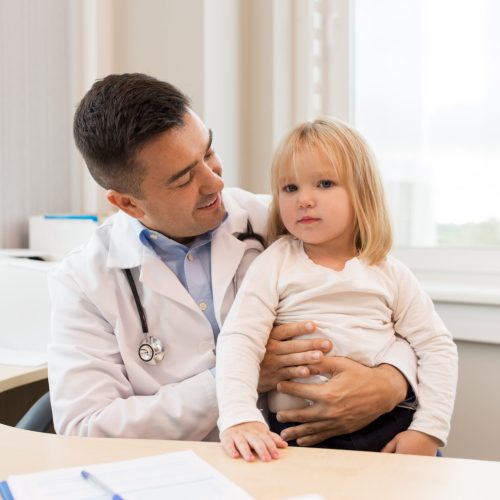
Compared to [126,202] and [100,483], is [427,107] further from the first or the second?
[100,483]

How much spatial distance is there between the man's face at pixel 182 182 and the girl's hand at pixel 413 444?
571 mm

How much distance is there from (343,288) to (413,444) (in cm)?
31

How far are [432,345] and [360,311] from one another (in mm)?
172

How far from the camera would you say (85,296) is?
1.40 meters

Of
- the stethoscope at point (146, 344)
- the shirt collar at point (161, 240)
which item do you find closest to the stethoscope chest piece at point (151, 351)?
the stethoscope at point (146, 344)

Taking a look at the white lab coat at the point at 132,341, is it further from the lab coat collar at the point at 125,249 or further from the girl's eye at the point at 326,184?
the girl's eye at the point at 326,184

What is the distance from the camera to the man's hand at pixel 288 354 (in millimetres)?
1215

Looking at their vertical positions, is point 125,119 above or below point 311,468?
above

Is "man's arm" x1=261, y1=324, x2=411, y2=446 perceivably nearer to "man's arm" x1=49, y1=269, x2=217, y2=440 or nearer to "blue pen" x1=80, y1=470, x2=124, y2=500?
"man's arm" x1=49, y1=269, x2=217, y2=440

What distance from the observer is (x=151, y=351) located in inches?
53.7

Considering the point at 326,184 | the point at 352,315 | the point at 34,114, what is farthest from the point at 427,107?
the point at 34,114

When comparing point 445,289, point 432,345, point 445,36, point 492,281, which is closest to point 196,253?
point 432,345

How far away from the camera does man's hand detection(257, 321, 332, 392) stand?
121 centimetres

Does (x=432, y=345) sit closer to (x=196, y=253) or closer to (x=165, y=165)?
(x=196, y=253)
